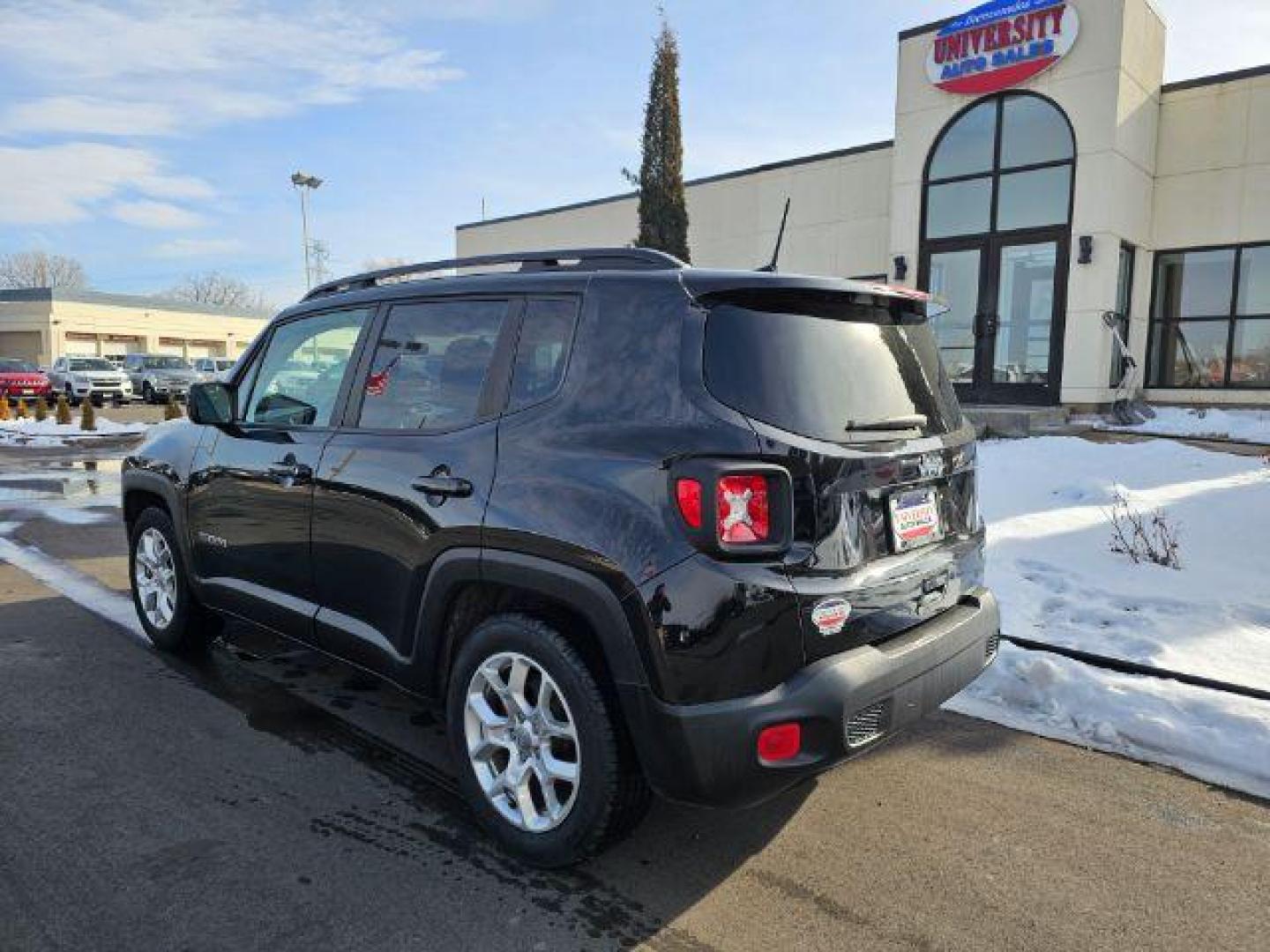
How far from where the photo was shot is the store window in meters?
14.7

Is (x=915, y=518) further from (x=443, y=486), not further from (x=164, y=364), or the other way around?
(x=164, y=364)

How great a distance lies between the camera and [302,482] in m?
3.77

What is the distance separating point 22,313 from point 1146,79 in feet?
231

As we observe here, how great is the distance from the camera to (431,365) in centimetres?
341

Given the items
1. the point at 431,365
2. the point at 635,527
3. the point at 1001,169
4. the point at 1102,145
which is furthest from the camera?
the point at 1001,169

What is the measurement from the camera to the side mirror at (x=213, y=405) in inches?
173

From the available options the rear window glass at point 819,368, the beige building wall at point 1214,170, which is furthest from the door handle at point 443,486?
the beige building wall at point 1214,170

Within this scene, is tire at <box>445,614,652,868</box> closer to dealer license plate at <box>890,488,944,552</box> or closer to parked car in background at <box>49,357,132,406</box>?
dealer license plate at <box>890,488,944,552</box>

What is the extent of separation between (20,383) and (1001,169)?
3163 centimetres

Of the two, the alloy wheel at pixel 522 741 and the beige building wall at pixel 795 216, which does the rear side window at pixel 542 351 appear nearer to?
the alloy wheel at pixel 522 741

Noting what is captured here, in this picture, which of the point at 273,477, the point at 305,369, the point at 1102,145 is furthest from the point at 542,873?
the point at 1102,145

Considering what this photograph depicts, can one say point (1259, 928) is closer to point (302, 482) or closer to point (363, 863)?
point (363, 863)

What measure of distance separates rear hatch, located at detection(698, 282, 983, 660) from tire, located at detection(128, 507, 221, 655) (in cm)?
347

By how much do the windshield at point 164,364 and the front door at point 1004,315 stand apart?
2934cm
